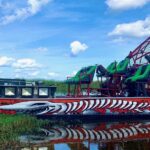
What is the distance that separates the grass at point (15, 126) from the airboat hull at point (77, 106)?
1.45 m

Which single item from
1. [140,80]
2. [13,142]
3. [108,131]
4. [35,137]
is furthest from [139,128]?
[13,142]

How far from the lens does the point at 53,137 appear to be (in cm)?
2269

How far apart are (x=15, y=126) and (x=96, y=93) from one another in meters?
13.1

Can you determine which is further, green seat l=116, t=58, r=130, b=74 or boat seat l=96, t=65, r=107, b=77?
green seat l=116, t=58, r=130, b=74

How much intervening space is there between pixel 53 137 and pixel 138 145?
5010 mm

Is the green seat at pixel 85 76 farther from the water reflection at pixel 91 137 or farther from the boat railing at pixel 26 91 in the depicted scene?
the water reflection at pixel 91 137

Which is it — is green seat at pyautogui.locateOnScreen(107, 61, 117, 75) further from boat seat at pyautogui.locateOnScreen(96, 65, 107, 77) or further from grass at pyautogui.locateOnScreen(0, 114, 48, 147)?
grass at pyautogui.locateOnScreen(0, 114, 48, 147)

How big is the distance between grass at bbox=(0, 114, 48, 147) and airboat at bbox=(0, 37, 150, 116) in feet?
5.76

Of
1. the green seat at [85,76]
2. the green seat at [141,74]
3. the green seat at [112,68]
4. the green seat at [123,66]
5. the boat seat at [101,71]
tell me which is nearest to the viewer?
the green seat at [141,74]

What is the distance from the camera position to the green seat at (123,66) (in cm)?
3400

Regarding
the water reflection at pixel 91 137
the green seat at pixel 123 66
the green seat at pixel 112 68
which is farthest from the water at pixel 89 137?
the green seat at pixel 112 68

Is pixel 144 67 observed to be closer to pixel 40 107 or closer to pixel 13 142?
pixel 40 107

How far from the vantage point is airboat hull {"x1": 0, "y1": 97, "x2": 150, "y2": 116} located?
1121 inches

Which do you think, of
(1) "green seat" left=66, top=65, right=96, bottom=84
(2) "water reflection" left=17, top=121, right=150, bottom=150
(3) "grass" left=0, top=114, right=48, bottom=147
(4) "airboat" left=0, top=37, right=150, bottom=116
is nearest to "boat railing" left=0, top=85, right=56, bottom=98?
(4) "airboat" left=0, top=37, right=150, bottom=116
